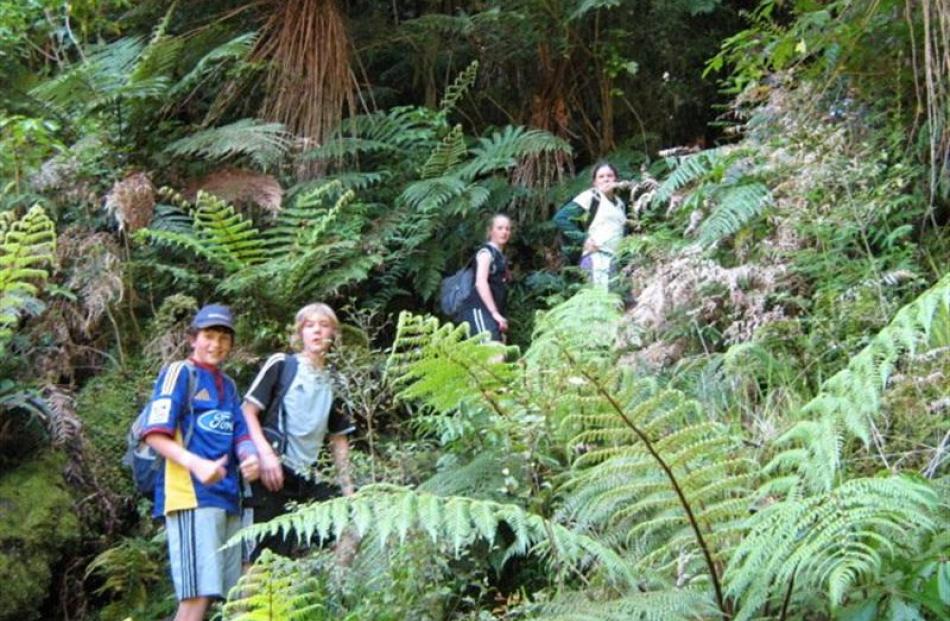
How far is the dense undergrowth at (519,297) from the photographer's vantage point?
3041 mm

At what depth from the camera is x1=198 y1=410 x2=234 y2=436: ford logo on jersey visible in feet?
14.8

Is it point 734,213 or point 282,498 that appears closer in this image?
point 282,498

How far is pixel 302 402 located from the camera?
466 cm

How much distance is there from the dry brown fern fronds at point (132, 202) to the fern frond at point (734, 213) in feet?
10.8

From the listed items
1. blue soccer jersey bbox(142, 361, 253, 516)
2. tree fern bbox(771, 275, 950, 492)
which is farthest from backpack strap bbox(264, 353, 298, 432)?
tree fern bbox(771, 275, 950, 492)

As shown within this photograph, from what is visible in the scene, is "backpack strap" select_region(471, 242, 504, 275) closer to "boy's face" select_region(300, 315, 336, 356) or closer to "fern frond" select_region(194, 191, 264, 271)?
"fern frond" select_region(194, 191, 264, 271)

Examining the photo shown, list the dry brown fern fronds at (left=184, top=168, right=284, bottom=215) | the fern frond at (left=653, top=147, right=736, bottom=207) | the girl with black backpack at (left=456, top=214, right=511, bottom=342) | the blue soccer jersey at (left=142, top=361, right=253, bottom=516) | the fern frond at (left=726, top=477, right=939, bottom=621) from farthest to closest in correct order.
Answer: the dry brown fern fronds at (left=184, top=168, right=284, bottom=215) → the girl with black backpack at (left=456, top=214, right=511, bottom=342) → the fern frond at (left=653, top=147, right=736, bottom=207) → the blue soccer jersey at (left=142, top=361, right=253, bottom=516) → the fern frond at (left=726, top=477, right=939, bottom=621)

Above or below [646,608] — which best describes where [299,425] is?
below

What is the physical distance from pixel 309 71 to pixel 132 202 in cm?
174

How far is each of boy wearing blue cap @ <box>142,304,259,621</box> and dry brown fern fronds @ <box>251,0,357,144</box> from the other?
149 inches

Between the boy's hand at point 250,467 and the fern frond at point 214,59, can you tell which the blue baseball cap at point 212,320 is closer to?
the boy's hand at point 250,467

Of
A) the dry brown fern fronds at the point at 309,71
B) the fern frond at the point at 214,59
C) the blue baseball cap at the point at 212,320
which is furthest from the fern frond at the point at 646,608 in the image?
the dry brown fern fronds at the point at 309,71

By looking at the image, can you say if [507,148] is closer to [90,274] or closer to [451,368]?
[90,274]

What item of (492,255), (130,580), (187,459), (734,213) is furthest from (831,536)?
(492,255)
